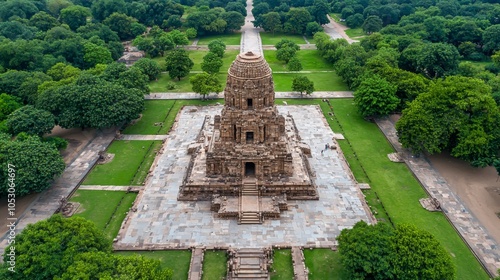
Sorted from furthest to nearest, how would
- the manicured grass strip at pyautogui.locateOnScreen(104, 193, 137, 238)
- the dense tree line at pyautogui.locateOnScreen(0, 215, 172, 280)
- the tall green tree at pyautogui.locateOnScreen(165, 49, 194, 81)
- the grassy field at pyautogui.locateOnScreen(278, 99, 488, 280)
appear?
the tall green tree at pyautogui.locateOnScreen(165, 49, 194, 81)
the manicured grass strip at pyautogui.locateOnScreen(104, 193, 137, 238)
the grassy field at pyautogui.locateOnScreen(278, 99, 488, 280)
the dense tree line at pyautogui.locateOnScreen(0, 215, 172, 280)

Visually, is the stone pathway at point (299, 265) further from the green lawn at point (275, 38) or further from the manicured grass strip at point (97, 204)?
the green lawn at point (275, 38)

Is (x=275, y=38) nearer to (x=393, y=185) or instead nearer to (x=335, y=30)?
(x=335, y=30)

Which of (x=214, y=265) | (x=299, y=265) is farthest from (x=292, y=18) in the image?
(x=214, y=265)

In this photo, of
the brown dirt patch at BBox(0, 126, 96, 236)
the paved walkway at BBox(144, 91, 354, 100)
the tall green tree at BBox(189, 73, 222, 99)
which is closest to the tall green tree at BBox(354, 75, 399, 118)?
A: the paved walkway at BBox(144, 91, 354, 100)

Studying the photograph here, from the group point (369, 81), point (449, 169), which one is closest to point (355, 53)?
point (369, 81)

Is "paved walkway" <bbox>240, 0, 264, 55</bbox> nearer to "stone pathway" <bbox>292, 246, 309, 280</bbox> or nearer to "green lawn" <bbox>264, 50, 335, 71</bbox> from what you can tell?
"green lawn" <bbox>264, 50, 335, 71</bbox>

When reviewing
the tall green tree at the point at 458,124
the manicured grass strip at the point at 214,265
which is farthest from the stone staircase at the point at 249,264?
the tall green tree at the point at 458,124
